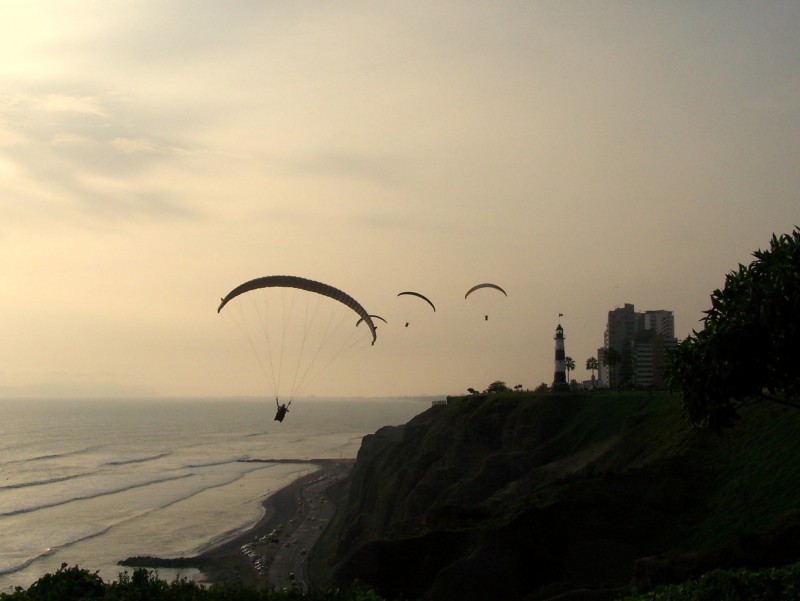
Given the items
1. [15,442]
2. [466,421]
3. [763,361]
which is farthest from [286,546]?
[15,442]

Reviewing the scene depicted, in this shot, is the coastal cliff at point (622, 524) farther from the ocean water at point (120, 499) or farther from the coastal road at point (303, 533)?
the ocean water at point (120, 499)

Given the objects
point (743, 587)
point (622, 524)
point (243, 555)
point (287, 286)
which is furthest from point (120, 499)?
point (743, 587)

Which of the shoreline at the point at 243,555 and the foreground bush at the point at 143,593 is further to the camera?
the shoreline at the point at 243,555

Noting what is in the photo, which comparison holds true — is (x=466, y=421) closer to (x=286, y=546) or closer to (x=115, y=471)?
(x=286, y=546)

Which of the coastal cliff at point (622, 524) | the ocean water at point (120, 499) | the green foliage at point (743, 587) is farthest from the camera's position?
the ocean water at point (120, 499)

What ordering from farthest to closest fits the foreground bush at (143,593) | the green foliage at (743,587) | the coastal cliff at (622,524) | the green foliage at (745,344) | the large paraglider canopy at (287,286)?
the large paraglider canopy at (287,286) < the coastal cliff at (622,524) < the green foliage at (745,344) < the foreground bush at (143,593) < the green foliage at (743,587)

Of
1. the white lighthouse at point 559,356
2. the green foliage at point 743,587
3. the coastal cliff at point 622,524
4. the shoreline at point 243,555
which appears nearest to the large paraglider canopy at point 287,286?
the coastal cliff at point 622,524

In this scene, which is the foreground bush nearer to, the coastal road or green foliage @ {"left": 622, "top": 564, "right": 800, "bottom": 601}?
green foliage @ {"left": 622, "top": 564, "right": 800, "bottom": 601}

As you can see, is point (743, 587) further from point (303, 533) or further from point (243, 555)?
point (303, 533)
